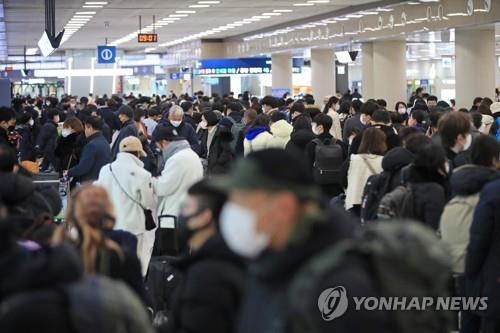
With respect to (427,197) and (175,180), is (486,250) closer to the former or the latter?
(427,197)

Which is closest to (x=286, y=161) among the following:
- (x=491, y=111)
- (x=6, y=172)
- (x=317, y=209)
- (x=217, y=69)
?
(x=317, y=209)

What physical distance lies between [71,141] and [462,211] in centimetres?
767

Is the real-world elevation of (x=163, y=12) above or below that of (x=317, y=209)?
above

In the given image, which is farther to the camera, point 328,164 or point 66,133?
point 66,133

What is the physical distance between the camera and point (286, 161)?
3.38 m

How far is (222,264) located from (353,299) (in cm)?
77

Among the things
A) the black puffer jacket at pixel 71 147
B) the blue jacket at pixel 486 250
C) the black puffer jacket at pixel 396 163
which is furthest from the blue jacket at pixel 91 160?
the blue jacket at pixel 486 250

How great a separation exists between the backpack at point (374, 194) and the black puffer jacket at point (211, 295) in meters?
4.09

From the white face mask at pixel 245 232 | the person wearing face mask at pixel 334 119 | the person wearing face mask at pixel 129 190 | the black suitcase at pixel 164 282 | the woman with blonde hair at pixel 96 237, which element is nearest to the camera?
the white face mask at pixel 245 232

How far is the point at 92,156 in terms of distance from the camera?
471 inches

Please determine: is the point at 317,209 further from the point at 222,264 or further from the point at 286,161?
the point at 222,264

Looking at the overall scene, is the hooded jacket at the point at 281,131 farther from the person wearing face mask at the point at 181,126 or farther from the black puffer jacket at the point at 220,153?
the person wearing face mask at the point at 181,126

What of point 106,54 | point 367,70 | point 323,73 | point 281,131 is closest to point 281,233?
point 281,131

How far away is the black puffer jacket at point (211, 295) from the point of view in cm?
404
